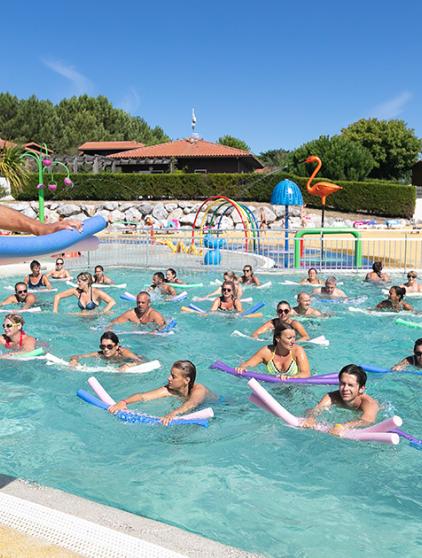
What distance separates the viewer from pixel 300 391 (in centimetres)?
694

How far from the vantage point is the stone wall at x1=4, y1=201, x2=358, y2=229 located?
117 feet

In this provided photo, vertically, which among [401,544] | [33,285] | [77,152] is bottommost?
[401,544]

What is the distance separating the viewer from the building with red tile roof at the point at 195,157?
1731 inches

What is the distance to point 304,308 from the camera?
10648 mm

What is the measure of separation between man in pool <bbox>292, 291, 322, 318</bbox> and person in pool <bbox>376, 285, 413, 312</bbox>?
4.33 ft

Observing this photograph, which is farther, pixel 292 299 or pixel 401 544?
pixel 292 299

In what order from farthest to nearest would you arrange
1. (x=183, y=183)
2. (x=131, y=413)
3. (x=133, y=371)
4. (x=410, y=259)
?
(x=183, y=183), (x=410, y=259), (x=133, y=371), (x=131, y=413)

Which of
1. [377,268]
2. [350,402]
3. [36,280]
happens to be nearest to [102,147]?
[36,280]

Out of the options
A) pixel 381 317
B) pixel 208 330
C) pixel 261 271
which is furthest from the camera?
pixel 261 271

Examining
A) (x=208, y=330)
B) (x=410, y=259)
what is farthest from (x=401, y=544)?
(x=410, y=259)

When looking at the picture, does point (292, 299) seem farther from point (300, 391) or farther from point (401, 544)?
point (401, 544)

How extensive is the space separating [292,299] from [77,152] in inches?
1925

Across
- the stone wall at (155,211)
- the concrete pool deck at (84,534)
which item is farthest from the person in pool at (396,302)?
the stone wall at (155,211)

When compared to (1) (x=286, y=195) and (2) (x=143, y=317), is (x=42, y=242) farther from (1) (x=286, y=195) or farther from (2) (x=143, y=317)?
(1) (x=286, y=195)
